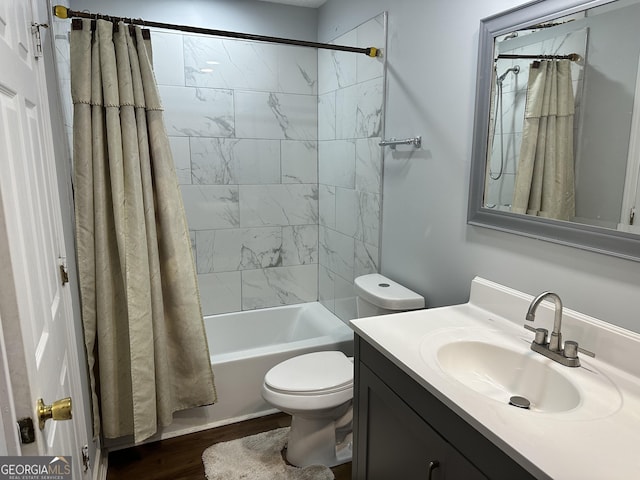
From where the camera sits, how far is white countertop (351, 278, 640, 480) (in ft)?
2.85

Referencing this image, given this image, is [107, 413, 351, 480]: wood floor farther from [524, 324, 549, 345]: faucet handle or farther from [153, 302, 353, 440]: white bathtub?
[524, 324, 549, 345]: faucet handle

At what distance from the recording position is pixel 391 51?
7.31 ft

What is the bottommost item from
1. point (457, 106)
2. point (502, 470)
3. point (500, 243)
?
point (502, 470)

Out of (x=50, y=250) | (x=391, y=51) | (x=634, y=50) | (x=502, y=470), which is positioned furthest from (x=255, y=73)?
(x=502, y=470)

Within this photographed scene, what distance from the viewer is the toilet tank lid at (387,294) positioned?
1.99 meters

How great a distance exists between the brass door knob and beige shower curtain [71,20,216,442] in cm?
114

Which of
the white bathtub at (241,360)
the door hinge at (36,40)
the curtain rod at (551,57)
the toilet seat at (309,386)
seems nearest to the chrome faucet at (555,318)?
the curtain rod at (551,57)

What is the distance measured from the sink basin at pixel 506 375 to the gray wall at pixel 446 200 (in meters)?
0.25

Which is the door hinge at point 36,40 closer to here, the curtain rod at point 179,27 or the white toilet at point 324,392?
the curtain rod at point 179,27

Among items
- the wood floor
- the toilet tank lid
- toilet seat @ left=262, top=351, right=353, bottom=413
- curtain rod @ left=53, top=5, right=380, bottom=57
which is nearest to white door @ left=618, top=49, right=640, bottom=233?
the toilet tank lid

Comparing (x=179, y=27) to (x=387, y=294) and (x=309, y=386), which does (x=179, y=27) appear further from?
(x=309, y=386)

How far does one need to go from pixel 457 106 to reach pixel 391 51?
64 centimetres

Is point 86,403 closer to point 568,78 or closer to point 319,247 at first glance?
point 319,247

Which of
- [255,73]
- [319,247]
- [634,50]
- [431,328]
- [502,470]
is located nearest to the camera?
[502,470]
